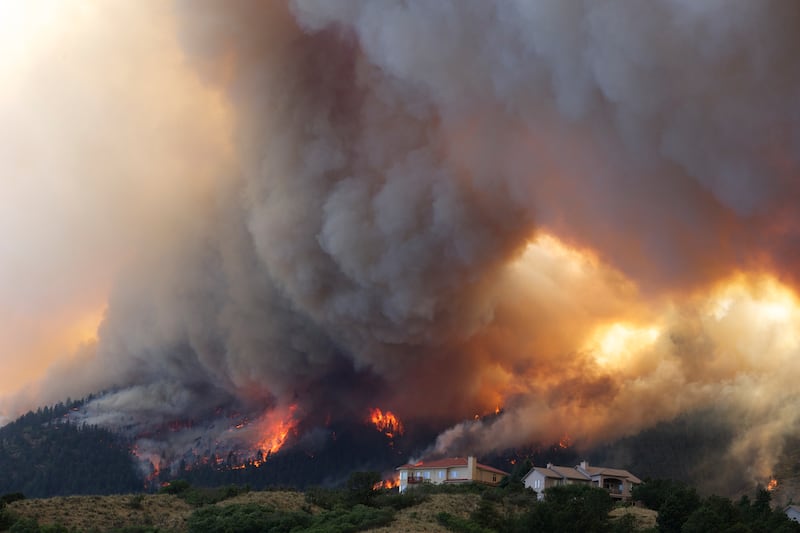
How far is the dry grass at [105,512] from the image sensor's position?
175 ft

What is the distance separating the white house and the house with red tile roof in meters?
5.93

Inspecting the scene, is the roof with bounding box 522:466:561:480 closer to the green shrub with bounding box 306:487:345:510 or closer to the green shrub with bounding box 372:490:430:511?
the green shrub with bounding box 372:490:430:511

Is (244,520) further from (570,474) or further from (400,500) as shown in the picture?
(570,474)

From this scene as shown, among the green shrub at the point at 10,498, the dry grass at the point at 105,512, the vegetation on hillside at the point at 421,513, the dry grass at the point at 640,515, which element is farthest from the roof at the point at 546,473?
the green shrub at the point at 10,498

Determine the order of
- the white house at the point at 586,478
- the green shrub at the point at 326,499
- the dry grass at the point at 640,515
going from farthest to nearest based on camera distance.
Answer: the white house at the point at 586,478
the green shrub at the point at 326,499
the dry grass at the point at 640,515

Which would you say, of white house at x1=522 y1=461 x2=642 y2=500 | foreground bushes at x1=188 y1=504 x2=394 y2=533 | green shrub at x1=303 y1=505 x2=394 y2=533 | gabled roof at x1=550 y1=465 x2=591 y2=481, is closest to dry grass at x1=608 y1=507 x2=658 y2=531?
white house at x1=522 y1=461 x2=642 y2=500

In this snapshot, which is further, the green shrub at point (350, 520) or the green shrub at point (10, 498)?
the green shrub at point (10, 498)

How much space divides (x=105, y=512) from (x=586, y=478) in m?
46.9

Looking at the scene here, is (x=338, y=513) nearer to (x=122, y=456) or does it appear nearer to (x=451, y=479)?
(x=451, y=479)

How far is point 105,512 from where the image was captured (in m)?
56.6

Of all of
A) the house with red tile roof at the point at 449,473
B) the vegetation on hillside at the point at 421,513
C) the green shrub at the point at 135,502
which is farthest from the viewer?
the house with red tile roof at the point at 449,473

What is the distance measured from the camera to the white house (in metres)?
81.1

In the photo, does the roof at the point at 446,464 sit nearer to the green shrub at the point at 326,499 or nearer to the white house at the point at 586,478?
the white house at the point at 586,478

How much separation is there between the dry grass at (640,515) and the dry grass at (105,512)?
29.6m
